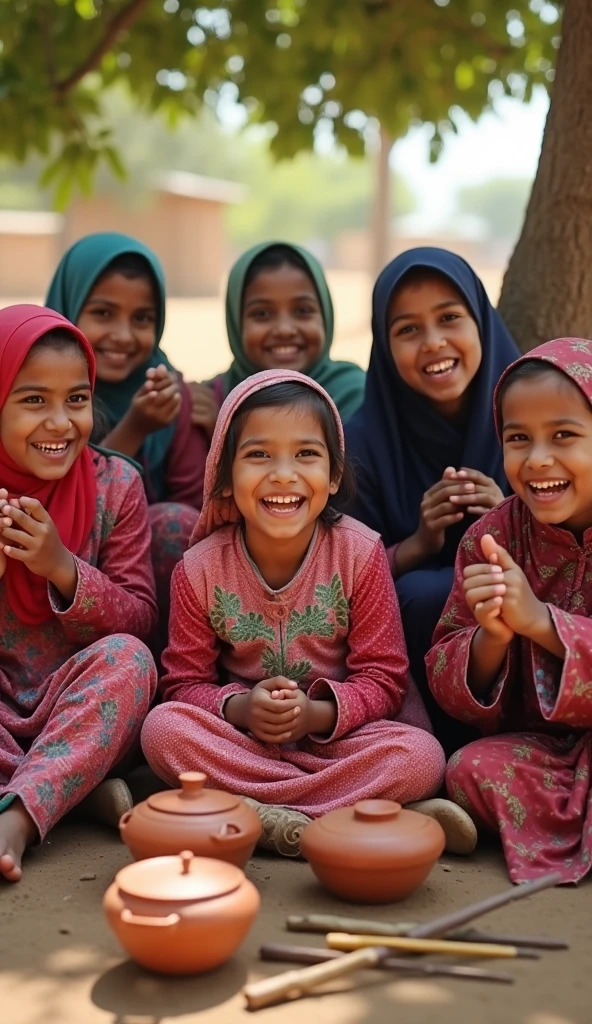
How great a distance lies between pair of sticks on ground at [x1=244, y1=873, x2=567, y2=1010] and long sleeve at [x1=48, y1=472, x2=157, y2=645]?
4.05 feet

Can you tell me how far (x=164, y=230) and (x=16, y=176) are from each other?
15815 mm

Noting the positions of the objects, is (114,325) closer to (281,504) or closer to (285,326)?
(285,326)

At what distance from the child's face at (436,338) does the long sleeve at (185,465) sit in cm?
105

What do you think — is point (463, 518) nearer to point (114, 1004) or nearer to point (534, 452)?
point (534, 452)

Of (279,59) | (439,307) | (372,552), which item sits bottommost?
(372,552)

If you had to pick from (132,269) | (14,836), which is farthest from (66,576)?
(132,269)

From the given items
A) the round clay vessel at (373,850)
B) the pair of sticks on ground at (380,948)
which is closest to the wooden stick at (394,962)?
the pair of sticks on ground at (380,948)

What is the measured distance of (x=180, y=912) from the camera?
98.3 inches

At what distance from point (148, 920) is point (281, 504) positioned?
1453 mm

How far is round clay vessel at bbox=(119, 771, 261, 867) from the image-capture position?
9.36ft

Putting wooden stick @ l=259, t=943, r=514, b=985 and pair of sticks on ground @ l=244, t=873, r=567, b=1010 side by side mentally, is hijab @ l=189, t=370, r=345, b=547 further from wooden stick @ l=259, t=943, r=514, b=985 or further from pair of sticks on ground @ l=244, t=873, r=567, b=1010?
wooden stick @ l=259, t=943, r=514, b=985

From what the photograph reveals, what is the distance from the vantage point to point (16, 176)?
50906 mm

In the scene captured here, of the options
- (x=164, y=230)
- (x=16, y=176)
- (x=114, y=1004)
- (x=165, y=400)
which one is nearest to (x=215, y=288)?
(x=164, y=230)

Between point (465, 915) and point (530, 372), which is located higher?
point (530, 372)
